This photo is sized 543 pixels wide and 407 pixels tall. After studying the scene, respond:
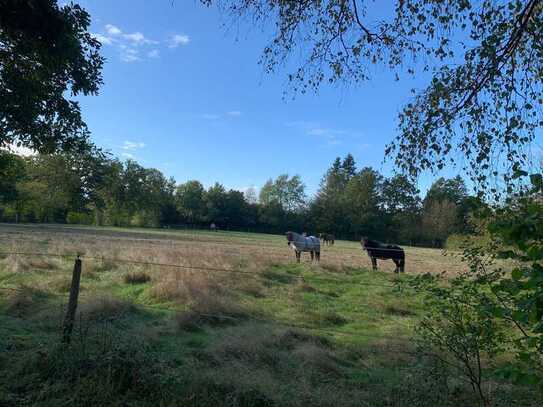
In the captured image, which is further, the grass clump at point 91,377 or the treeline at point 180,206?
the treeline at point 180,206

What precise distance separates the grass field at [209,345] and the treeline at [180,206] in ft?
151

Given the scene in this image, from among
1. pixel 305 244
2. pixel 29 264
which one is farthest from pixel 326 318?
pixel 305 244

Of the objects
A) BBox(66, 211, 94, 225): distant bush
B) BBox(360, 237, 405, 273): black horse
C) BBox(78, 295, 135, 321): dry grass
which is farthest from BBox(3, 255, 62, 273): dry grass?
BBox(66, 211, 94, 225): distant bush

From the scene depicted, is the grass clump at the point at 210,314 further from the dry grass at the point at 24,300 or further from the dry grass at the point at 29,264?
the dry grass at the point at 29,264

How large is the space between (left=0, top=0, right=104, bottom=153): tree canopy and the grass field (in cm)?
290

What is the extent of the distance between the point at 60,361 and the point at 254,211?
276 feet

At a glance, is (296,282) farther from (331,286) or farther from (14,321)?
(14,321)

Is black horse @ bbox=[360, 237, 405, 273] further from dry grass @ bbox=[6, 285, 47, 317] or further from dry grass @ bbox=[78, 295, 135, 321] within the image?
dry grass @ bbox=[6, 285, 47, 317]

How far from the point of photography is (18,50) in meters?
5.91

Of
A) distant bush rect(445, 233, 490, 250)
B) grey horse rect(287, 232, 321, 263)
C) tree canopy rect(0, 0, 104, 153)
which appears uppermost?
tree canopy rect(0, 0, 104, 153)

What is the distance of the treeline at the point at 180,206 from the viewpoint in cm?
6156

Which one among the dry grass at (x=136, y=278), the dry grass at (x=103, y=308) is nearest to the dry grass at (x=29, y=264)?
the dry grass at (x=136, y=278)

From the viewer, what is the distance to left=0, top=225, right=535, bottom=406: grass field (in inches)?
162

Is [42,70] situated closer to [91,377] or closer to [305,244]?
[91,377]
